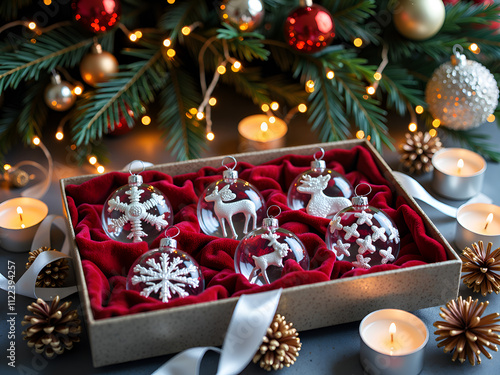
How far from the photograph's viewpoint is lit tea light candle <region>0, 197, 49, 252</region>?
1.48 meters

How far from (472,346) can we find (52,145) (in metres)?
1.37

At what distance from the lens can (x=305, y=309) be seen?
3.90ft

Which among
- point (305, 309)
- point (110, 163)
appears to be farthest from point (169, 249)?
point (110, 163)

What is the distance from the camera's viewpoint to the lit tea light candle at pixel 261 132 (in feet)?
6.16

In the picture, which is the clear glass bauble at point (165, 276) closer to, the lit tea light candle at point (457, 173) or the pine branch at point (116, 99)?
the pine branch at point (116, 99)

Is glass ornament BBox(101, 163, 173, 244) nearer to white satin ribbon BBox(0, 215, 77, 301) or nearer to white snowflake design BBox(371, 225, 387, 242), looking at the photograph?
white satin ribbon BBox(0, 215, 77, 301)

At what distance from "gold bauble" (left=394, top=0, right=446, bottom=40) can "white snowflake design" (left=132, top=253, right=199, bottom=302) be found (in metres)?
1.10

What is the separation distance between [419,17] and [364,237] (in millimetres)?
864

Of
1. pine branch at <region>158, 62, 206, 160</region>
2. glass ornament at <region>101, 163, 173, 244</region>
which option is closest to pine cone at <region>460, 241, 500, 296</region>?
glass ornament at <region>101, 163, 173, 244</region>

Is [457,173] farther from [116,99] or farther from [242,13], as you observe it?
[116,99]

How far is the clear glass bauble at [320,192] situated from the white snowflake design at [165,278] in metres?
0.37

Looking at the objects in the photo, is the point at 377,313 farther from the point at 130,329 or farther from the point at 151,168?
the point at 151,168

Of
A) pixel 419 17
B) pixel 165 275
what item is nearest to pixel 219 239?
pixel 165 275

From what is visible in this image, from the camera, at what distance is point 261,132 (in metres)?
1.95
